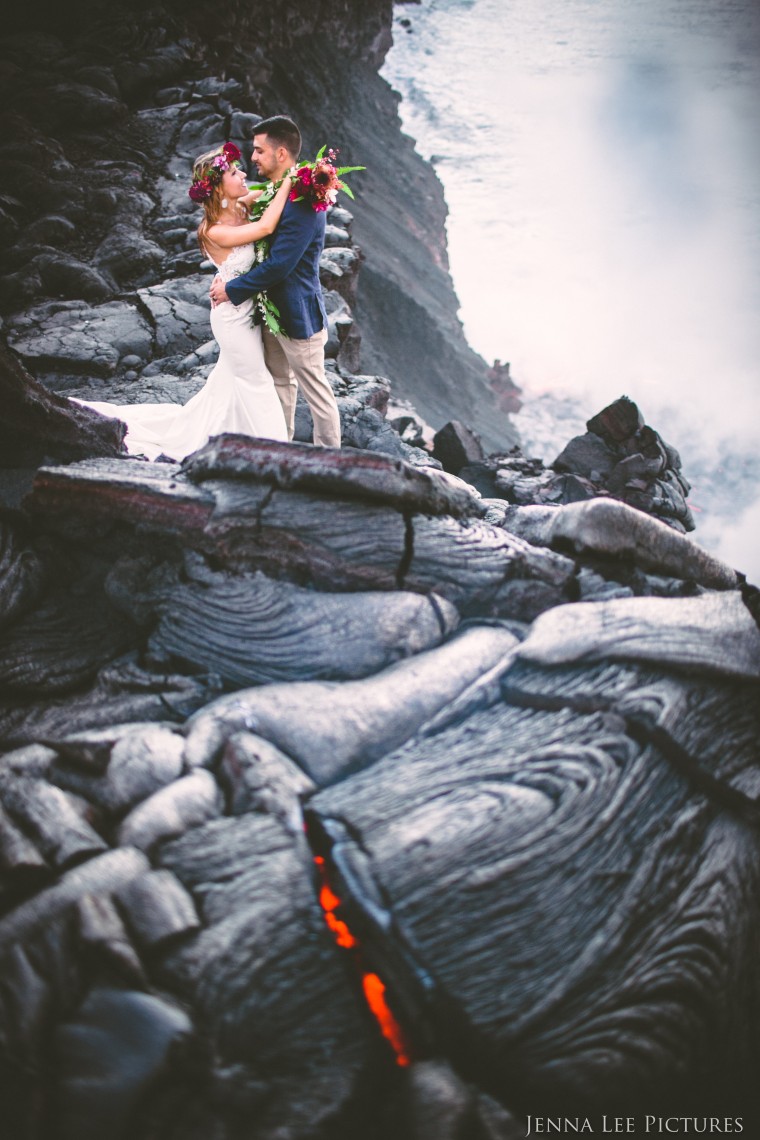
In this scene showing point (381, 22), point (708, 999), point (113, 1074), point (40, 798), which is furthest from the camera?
point (381, 22)

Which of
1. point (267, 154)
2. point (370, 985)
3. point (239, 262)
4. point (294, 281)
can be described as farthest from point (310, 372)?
point (370, 985)

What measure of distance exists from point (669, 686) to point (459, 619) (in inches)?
29.6

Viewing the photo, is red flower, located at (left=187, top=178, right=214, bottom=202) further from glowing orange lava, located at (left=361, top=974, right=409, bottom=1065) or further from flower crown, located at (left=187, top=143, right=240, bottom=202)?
glowing orange lava, located at (left=361, top=974, right=409, bottom=1065)

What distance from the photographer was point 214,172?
3.52 metres

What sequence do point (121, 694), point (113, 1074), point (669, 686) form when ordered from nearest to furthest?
point (113, 1074)
point (669, 686)
point (121, 694)

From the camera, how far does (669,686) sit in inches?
68.8

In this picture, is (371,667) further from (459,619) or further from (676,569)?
(676,569)

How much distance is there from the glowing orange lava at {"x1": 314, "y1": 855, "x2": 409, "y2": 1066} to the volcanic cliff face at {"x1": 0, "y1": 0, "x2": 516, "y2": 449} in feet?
19.1

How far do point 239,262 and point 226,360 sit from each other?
0.62 m

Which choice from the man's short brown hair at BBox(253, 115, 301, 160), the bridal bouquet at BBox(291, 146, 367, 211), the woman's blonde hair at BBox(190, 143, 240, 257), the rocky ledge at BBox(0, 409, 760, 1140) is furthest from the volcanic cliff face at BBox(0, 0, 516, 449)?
the rocky ledge at BBox(0, 409, 760, 1140)

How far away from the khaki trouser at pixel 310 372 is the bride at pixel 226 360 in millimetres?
115

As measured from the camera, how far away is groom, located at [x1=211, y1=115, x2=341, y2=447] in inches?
129

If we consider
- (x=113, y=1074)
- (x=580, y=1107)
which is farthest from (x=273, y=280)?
(x=580, y=1107)

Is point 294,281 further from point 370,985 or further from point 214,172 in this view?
point 370,985
